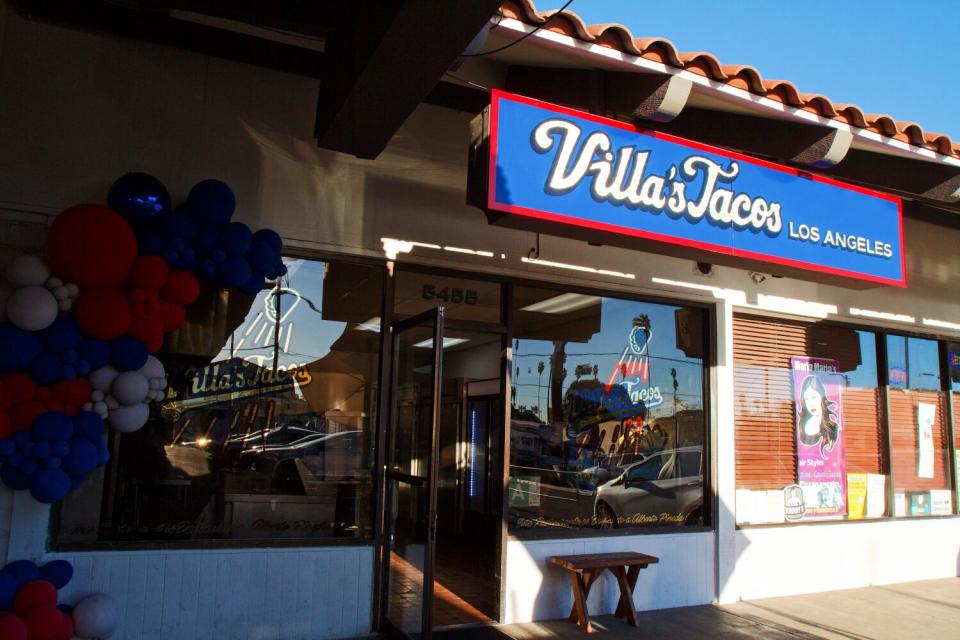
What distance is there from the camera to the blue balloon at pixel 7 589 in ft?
12.5

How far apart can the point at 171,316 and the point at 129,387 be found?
450 mm

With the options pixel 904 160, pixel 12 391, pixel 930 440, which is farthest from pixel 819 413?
pixel 12 391

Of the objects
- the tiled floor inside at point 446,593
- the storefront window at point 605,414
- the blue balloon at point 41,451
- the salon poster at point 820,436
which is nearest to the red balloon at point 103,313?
the blue balloon at point 41,451

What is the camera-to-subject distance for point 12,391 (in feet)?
12.7

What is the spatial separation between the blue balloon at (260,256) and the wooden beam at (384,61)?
0.77 meters

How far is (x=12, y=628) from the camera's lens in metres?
3.57

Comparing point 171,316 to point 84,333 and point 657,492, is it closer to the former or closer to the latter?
point 84,333

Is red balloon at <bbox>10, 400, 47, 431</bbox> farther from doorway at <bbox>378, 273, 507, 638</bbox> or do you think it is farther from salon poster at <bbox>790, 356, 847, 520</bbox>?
salon poster at <bbox>790, 356, 847, 520</bbox>

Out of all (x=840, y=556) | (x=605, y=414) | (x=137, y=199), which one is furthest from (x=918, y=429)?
(x=137, y=199)

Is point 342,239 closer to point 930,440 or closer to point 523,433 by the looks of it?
point 523,433

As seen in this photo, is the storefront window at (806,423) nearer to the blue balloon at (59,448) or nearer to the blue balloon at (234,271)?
the blue balloon at (234,271)

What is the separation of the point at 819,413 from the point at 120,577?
628 centimetres

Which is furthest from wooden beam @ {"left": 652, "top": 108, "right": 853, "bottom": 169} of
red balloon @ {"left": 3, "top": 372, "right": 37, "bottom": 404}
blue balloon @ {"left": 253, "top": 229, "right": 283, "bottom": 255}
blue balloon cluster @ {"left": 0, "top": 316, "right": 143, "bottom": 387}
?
red balloon @ {"left": 3, "top": 372, "right": 37, "bottom": 404}

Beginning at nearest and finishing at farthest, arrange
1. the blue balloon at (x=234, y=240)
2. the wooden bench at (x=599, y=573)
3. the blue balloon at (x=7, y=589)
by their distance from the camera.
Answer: the blue balloon at (x=7, y=589) < the blue balloon at (x=234, y=240) < the wooden bench at (x=599, y=573)
